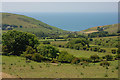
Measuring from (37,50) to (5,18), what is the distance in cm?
14592

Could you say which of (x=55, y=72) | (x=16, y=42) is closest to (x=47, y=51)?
(x=16, y=42)

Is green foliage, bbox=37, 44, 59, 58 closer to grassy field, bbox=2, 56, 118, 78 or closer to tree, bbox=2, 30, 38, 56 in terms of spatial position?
tree, bbox=2, 30, 38, 56

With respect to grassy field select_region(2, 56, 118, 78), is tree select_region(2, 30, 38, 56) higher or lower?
higher

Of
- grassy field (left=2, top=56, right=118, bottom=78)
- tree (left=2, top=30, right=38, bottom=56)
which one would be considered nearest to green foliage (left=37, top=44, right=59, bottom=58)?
tree (left=2, top=30, right=38, bottom=56)

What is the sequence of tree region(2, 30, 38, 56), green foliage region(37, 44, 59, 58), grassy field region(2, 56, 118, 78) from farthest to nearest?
tree region(2, 30, 38, 56) < green foliage region(37, 44, 59, 58) < grassy field region(2, 56, 118, 78)

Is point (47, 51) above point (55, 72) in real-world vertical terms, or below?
above

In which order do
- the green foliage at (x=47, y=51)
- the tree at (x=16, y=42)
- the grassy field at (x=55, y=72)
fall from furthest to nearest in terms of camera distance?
the tree at (x=16, y=42), the green foliage at (x=47, y=51), the grassy field at (x=55, y=72)

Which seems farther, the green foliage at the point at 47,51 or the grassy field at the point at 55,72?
the green foliage at the point at 47,51

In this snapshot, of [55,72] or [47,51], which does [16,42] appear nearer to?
[47,51]

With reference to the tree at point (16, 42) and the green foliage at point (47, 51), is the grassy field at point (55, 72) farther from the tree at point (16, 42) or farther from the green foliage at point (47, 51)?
the tree at point (16, 42)

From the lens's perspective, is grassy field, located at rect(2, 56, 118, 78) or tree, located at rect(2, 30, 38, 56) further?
tree, located at rect(2, 30, 38, 56)

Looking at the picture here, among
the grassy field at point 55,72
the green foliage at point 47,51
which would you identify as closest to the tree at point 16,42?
the green foliage at point 47,51

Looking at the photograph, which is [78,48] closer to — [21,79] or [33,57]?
[33,57]

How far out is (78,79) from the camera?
16625mm
